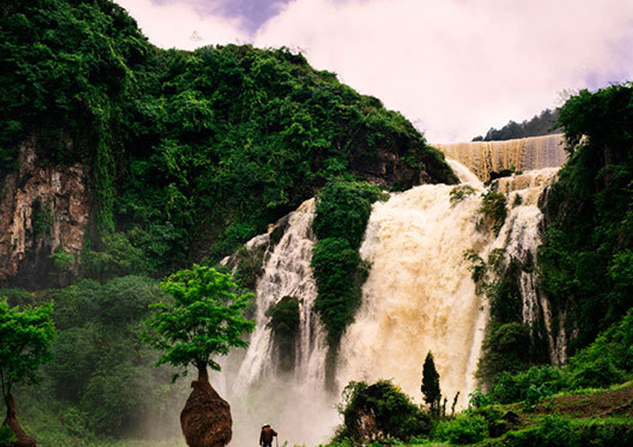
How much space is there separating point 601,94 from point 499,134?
31830mm

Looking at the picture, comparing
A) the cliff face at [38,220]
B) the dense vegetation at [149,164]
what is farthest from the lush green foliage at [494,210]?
the cliff face at [38,220]

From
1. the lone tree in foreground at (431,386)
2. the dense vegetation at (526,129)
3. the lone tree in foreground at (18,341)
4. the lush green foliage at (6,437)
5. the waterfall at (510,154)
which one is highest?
the dense vegetation at (526,129)

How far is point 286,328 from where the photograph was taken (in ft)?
73.4

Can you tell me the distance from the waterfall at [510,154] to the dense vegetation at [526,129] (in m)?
11.8

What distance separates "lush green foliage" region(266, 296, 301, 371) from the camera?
22234mm

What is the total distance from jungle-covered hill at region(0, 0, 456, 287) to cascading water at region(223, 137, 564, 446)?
7982 millimetres

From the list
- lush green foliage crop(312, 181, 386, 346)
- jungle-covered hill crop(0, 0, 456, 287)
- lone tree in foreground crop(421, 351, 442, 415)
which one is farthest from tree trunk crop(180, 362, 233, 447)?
jungle-covered hill crop(0, 0, 456, 287)

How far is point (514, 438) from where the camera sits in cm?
734

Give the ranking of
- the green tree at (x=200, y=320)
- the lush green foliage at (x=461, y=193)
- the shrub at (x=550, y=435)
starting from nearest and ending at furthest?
the shrub at (x=550, y=435), the green tree at (x=200, y=320), the lush green foliage at (x=461, y=193)

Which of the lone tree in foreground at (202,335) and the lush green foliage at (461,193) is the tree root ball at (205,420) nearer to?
the lone tree in foreground at (202,335)

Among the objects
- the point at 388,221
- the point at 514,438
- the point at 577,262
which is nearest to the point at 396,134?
the point at 388,221

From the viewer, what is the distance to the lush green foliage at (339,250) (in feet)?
72.0

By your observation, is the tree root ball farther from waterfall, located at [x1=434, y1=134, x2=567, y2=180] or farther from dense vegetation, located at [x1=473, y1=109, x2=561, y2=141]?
dense vegetation, located at [x1=473, y1=109, x2=561, y2=141]

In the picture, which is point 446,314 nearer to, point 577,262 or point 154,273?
point 577,262
